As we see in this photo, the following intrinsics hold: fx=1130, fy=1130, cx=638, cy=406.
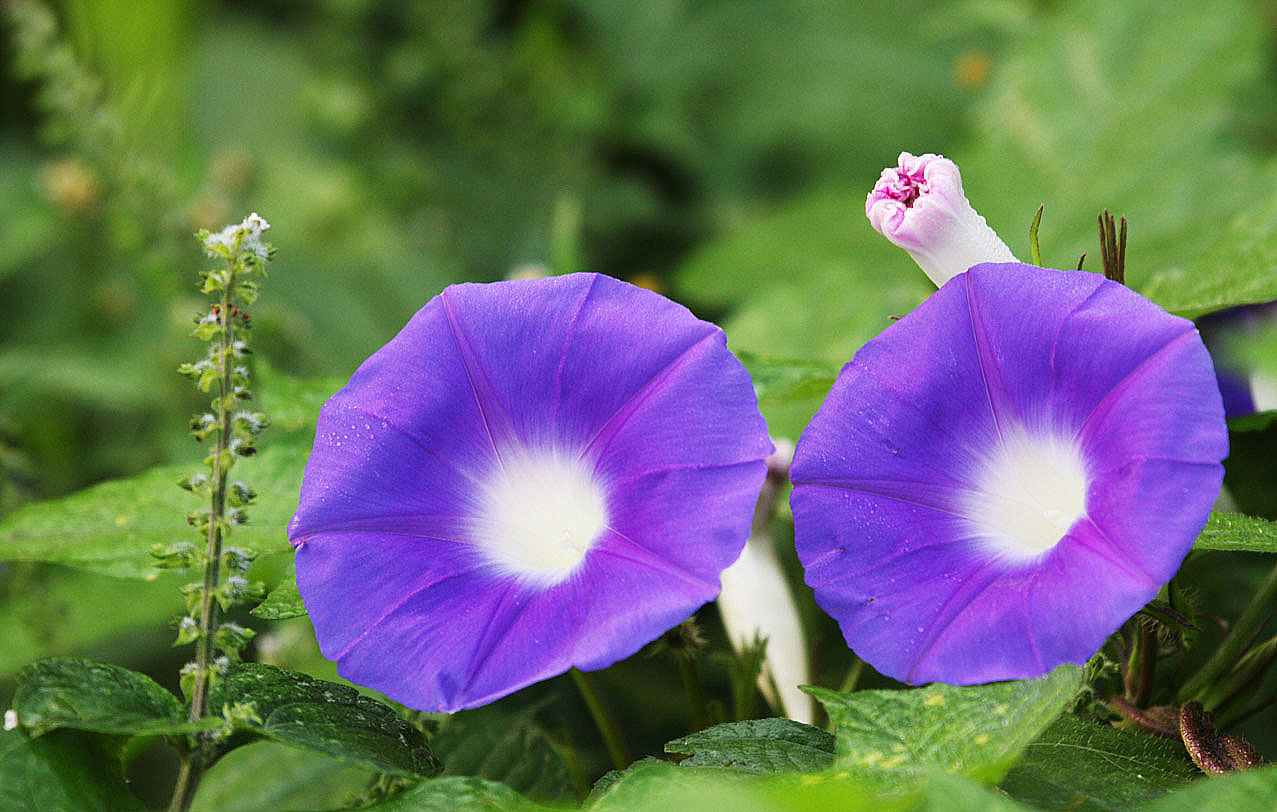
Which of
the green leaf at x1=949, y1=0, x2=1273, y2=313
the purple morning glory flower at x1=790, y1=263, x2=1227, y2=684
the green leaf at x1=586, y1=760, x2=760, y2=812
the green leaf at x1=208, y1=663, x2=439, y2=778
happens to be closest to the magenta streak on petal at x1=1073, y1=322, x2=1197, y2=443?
the purple morning glory flower at x1=790, y1=263, x2=1227, y2=684

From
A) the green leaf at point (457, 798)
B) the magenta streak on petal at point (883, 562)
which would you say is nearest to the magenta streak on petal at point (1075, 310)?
the magenta streak on petal at point (883, 562)

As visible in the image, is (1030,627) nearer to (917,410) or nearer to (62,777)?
(917,410)

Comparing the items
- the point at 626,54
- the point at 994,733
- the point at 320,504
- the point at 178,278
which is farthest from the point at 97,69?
the point at 994,733

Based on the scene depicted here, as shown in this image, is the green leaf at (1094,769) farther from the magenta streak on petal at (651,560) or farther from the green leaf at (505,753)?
the green leaf at (505,753)

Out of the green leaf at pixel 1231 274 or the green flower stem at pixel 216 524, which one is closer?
the green flower stem at pixel 216 524

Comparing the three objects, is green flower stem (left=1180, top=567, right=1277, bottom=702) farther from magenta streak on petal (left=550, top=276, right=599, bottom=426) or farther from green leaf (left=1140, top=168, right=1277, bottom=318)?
magenta streak on petal (left=550, top=276, right=599, bottom=426)

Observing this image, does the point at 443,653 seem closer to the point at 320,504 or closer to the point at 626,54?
the point at 320,504

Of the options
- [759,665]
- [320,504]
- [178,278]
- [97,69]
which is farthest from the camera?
[97,69]

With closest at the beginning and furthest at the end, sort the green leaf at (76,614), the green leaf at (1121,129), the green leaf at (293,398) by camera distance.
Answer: the green leaf at (293,398), the green leaf at (76,614), the green leaf at (1121,129)
